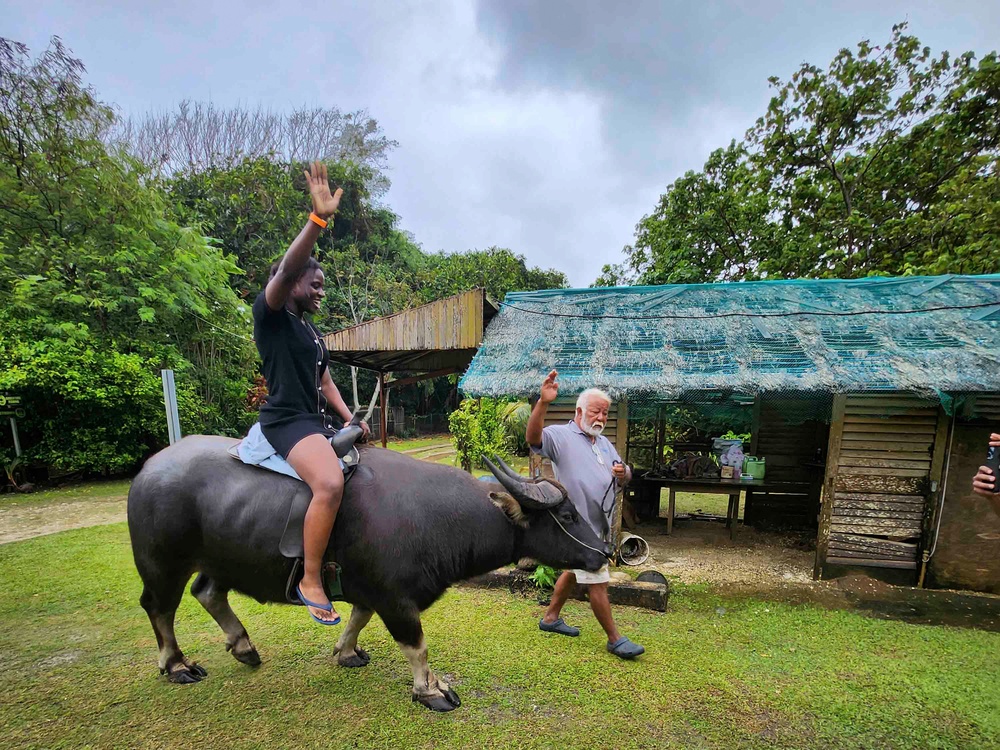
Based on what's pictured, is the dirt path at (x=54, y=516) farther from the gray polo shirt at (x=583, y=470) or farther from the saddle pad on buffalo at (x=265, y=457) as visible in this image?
the gray polo shirt at (x=583, y=470)

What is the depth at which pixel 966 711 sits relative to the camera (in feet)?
8.79

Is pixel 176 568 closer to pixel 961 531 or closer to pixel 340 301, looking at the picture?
pixel 961 531

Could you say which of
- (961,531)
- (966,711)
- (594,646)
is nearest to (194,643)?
(594,646)

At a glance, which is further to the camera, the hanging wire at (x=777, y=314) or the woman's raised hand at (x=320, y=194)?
the hanging wire at (x=777, y=314)

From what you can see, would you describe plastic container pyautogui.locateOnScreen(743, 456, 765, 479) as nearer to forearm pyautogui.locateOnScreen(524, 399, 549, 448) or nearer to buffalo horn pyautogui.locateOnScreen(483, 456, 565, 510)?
forearm pyautogui.locateOnScreen(524, 399, 549, 448)

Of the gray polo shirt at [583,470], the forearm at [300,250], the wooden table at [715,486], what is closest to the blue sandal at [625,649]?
the gray polo shirt at [583,470]

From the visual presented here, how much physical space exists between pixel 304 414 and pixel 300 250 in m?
0.90

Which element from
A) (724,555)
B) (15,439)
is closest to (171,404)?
(724,555)

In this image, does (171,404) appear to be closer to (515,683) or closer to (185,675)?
(185,675)

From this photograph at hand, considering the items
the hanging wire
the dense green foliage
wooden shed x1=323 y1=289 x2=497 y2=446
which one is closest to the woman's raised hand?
wooden shed x1=323 y1=289 x2=497 y2=446

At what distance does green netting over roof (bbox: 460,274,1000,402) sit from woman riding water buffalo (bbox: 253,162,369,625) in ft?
7.91

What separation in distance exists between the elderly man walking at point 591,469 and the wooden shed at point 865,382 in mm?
1408

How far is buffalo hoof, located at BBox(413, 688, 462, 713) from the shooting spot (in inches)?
103

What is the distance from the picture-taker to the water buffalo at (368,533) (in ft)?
8.00
